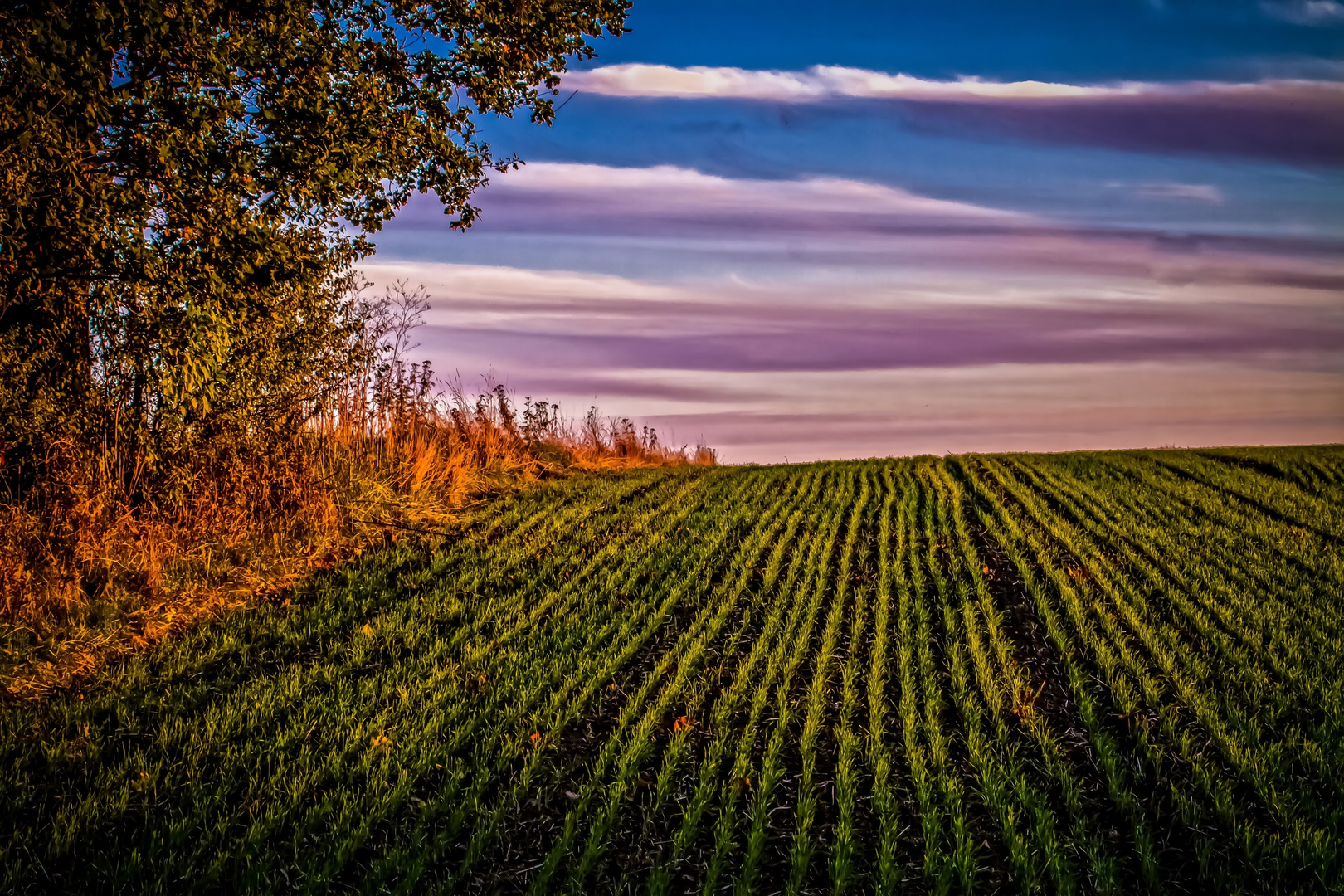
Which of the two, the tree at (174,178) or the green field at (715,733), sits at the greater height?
the tree at (174,178)

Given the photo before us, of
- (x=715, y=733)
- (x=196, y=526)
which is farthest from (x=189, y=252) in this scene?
(x=715, y=733)

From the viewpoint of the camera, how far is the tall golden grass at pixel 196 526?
708 centimetres

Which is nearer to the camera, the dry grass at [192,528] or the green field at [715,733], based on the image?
the green field at [715,733]

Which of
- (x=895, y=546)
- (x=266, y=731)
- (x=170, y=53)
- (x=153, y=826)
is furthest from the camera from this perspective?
(x=895, y=546)

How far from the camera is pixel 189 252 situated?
783 centimetres

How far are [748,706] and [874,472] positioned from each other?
12020 mm

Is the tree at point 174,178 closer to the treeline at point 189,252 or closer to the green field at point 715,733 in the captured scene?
the treeline at point 189,252

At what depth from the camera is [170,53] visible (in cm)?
760

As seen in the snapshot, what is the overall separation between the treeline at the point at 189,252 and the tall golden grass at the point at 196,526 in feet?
0.10

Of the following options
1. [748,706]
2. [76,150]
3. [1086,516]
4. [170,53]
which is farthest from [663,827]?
[1086,516]

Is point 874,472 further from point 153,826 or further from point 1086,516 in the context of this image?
point 153,826

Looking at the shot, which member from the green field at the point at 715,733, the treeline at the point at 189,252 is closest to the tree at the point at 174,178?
the treeline at the point at 189,252

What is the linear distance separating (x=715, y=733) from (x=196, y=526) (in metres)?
6.25

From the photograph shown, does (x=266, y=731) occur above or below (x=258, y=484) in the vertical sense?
below
